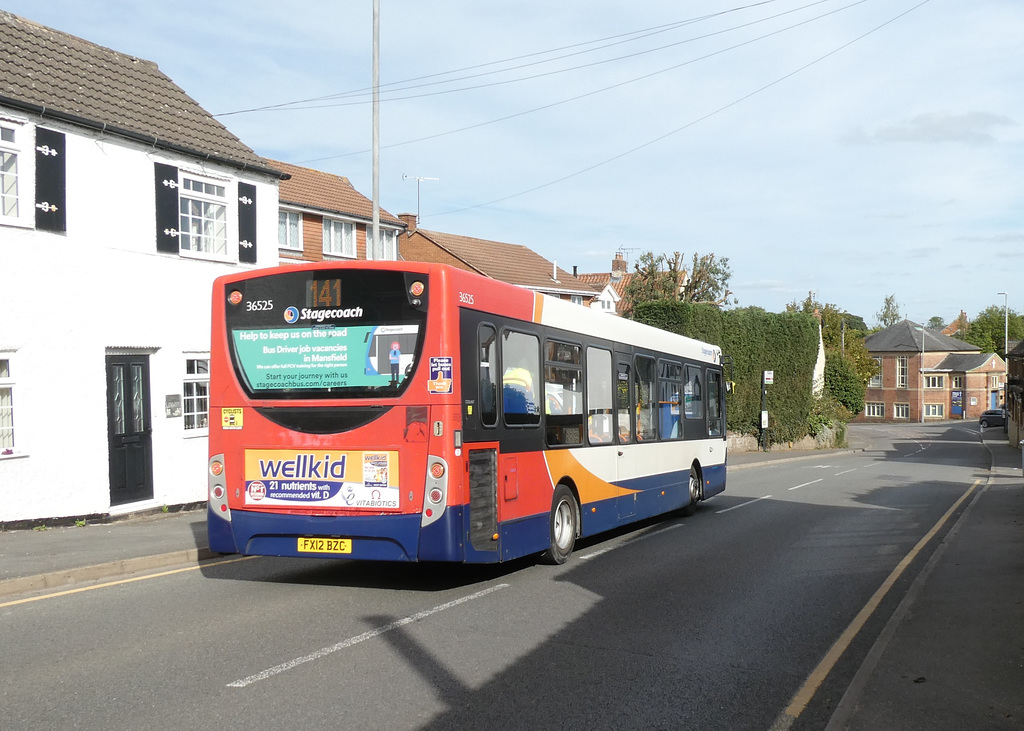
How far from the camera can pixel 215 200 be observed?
17734mm

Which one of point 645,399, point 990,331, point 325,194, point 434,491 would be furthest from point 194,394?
point 990,331

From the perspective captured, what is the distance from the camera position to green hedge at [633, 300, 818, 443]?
39688 mm

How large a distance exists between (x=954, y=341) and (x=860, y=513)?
105m

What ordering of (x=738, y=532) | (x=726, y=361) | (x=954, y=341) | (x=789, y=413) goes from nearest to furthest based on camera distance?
(x=738, y=532) < (x=726, y=361) < (x=789, y=413) < (x=954, y=341)

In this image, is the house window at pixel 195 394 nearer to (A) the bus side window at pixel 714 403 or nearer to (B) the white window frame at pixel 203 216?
(B) the white window frame at pixel 203 216

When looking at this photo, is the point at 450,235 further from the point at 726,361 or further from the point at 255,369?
the point at 255,369

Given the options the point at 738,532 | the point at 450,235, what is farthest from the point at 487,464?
the point at 450,235

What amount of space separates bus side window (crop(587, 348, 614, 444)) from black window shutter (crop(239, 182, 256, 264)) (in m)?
9.03

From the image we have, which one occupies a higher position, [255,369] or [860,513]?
[255,369]

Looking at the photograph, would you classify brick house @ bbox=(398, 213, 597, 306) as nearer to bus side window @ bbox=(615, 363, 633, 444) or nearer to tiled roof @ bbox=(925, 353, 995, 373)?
bus side window @ bbox=(615, 363, 633, 444)

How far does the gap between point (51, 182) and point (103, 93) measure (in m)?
2.66

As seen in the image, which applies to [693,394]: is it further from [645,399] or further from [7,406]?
[7,406]

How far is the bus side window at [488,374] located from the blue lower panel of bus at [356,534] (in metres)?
1.02

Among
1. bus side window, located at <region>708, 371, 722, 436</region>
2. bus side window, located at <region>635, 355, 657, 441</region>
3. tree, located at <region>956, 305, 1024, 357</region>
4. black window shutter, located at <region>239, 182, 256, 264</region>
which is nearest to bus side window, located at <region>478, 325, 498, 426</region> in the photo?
bus side window, located at <region>635, 355, 657, 441</region>
